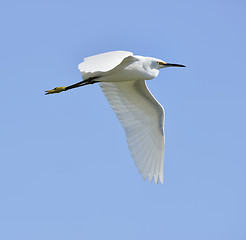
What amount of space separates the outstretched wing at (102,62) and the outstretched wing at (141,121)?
2.12 metres

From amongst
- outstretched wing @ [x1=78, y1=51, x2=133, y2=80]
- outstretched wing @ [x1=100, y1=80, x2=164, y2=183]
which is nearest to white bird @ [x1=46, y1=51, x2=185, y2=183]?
outstretched wing @ [x1=100, y1=80, x2=164, y2=183]

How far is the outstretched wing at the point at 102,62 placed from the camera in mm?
9873

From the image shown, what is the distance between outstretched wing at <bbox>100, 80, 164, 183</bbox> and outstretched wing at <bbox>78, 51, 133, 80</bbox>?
6.95 feet

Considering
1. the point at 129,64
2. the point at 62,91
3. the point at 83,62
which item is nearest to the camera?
the point at 83,62

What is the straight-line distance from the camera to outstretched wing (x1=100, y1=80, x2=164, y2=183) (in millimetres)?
13055

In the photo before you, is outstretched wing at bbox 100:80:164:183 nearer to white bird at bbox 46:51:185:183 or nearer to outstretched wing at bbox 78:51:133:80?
white bird at bbox 46:51:185:183

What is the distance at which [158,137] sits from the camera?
13.4 m

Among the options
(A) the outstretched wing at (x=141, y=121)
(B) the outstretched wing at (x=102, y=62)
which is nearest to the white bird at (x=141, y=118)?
(A) the outstretched wing at (x=141, y=121)

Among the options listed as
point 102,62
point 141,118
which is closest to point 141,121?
point 141,118

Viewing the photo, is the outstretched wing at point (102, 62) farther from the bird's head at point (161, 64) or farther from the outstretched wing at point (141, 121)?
the outstretched wing at point (141, 121)

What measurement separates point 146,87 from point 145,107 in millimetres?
565

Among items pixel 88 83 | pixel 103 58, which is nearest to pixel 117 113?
pixel 88 83

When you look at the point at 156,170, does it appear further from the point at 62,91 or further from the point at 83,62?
the point at 83,62

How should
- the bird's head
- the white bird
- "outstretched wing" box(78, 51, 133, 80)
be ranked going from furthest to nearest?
the white bird → the bird's head → "outstretched wing" box(78, 51, 133, 80)
